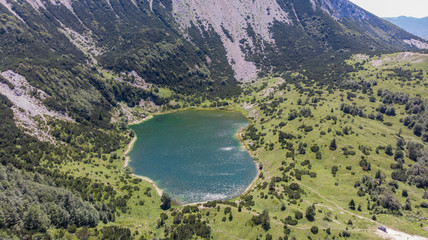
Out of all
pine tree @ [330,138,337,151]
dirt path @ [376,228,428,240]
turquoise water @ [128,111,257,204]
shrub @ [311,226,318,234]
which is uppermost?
pine tree @ [330,138,337,151]

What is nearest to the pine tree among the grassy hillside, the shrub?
the grassy hillside

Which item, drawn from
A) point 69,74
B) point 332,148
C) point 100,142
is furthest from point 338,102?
point 69,74

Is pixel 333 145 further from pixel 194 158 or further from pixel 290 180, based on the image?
pixel 194 158

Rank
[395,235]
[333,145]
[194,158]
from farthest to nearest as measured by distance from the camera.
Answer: [194,158] → [333,145] → [395,235]

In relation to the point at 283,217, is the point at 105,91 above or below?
above

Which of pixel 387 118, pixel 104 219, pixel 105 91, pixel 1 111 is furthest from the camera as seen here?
pixel 105 91

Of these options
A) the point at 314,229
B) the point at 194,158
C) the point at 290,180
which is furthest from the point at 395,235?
the point at 194,158

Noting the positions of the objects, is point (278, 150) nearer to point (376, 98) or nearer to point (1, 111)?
point (376, 98)

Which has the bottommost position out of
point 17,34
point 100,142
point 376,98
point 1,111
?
point 100,142

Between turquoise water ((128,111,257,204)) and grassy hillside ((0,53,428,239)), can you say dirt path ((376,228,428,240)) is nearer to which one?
grassy hillside ((0,53,428,239))
